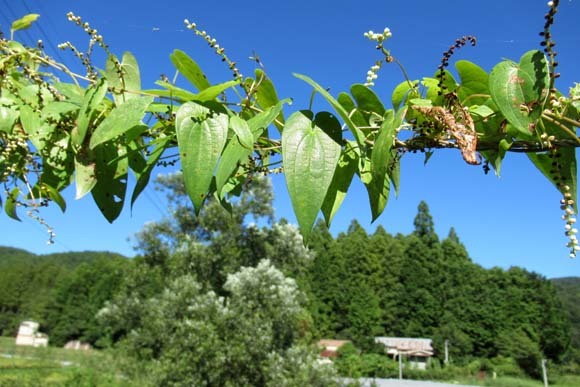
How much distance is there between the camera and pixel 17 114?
0.62 metres

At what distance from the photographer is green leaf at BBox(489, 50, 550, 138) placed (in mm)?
390

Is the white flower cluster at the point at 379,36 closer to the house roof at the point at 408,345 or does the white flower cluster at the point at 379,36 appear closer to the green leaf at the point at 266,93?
the green leaf at the point at 266,93

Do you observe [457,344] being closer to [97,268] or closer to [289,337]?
[289,337]

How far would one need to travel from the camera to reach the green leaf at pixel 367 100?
47cm

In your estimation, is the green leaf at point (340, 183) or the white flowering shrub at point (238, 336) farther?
the white flowering shrub at point (238, 336)

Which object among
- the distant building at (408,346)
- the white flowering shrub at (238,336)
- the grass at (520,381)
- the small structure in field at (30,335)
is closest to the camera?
the white flowering shrub at (238,336)

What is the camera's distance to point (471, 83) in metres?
0.48

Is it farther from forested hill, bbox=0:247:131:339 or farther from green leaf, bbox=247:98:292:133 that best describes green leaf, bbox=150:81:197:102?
forested hill, bbox=0:247:131:339

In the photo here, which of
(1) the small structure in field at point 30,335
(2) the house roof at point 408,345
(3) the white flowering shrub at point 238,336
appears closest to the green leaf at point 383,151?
(3) the white flowering shrub at point 238,336

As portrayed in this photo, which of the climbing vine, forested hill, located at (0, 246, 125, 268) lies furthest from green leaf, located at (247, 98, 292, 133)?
forested hill, located at (0, 246, 125, 268)

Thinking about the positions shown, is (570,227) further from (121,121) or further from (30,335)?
(30,335)

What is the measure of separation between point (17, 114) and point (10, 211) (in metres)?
0.21

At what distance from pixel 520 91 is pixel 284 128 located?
0.20m

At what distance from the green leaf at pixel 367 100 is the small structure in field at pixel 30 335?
42555 mm
